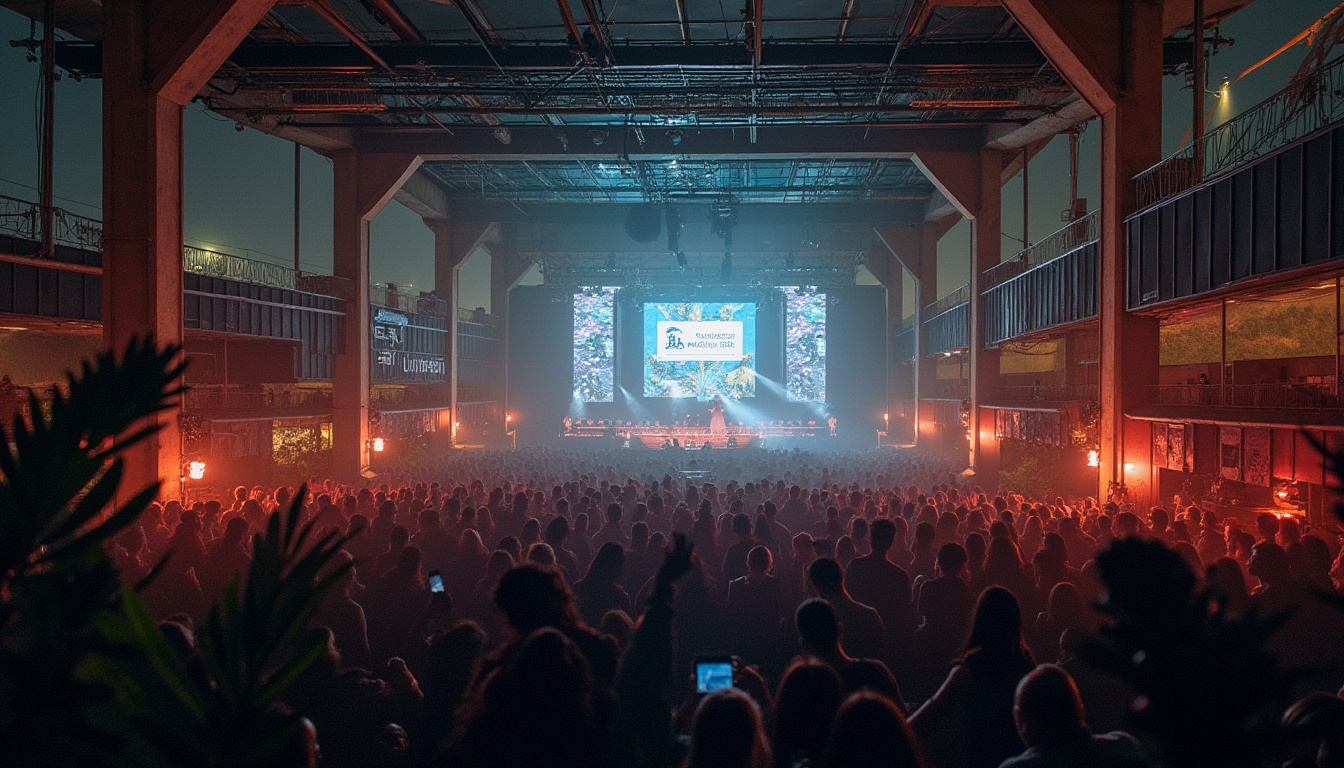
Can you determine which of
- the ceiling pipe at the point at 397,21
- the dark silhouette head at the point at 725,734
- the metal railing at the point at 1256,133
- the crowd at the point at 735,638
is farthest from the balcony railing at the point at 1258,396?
the ceiling pipe at the point at 397,21

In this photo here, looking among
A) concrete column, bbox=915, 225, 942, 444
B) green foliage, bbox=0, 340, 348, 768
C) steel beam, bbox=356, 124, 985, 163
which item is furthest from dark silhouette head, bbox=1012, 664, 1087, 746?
concrete column, bbox=915, 225, 942, 444

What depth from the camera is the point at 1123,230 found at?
45.8 feet

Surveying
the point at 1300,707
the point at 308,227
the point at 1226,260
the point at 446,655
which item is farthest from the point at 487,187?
the point at 1300,707

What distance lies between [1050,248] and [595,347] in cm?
2741

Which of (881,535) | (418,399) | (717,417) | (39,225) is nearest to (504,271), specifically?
(418,399)

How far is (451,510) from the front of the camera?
1052cm

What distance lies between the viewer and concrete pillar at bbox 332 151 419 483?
22.8 meters

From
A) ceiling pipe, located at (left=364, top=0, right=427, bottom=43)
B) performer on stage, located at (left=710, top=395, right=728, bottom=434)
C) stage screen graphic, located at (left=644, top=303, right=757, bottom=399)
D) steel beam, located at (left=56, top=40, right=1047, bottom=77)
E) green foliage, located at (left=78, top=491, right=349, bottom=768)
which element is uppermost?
ceiling pipe, located at (left=364, top=0, right=427, bottom=43)

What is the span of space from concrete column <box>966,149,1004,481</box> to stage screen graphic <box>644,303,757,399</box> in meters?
17.7

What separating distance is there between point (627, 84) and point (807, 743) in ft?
54.8

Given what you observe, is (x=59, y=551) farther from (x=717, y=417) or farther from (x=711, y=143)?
(x=717, y=417)

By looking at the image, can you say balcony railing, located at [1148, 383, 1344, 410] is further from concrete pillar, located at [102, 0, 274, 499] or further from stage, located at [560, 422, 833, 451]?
stage, located at [560, 422, 833, 451]

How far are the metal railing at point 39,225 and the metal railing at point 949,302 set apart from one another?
909 inches

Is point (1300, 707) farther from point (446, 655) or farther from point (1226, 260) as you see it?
point (1226, 260)
